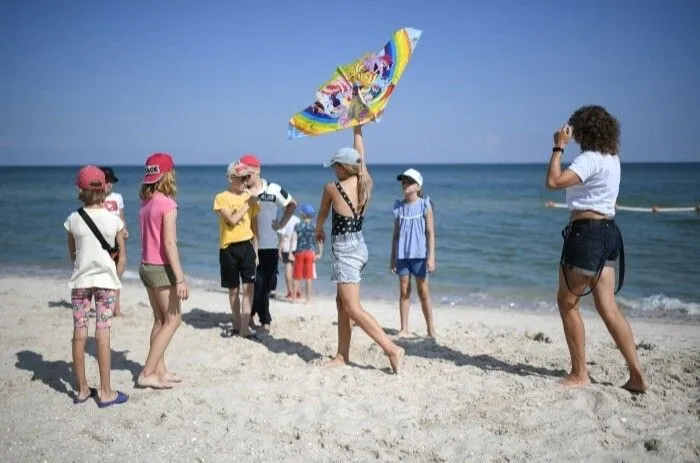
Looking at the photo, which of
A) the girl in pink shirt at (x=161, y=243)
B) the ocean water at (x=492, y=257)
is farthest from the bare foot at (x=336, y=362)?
the ocean water at (x=492, y=257)

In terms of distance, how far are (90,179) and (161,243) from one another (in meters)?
0.70

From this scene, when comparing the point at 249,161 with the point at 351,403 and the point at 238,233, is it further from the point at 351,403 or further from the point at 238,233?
the point at 351,403

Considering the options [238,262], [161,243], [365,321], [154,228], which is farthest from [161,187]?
[365,321]

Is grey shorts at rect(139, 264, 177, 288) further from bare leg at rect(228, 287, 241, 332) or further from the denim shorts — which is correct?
the denim shorts

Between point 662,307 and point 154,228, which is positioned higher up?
point 154,228

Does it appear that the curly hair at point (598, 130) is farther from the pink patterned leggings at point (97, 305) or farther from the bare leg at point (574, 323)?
the pink patterned leggings at point (97, 305)

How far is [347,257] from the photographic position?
4617 mm

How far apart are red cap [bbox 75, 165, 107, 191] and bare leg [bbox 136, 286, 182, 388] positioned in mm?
917

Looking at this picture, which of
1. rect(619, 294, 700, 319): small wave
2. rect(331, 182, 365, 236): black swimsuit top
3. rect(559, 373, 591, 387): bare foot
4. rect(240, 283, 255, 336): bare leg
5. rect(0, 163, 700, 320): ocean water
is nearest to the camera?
rect(559, 373, 591, 387): bare foot

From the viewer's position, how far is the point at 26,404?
13.6 ft

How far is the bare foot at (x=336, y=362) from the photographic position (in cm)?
493

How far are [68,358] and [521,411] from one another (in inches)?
169

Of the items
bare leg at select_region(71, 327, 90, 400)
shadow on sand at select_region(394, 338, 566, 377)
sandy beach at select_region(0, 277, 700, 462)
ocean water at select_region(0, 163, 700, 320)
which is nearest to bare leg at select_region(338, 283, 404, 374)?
sandy beach at select_region(0, 277, 700, 462)

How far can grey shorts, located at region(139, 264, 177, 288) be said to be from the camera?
4191 mm
